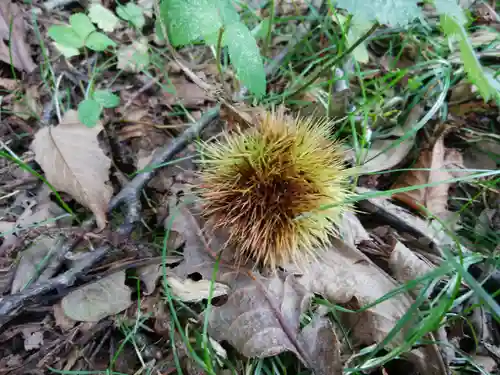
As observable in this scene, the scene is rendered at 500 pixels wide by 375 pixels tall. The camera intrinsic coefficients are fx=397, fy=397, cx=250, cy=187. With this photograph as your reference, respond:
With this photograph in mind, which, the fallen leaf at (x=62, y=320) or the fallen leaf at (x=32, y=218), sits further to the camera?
the fallen leaf at (x=32, y=218)

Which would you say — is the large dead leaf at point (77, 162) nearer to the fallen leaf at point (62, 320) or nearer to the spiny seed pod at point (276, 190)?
the fallen leaf at point (62, 320)

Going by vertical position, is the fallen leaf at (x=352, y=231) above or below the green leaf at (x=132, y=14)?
below

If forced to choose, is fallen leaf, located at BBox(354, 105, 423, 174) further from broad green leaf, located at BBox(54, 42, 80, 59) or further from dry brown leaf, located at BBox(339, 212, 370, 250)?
broad green leaf, located at BBox(54, 42, 80, 59)

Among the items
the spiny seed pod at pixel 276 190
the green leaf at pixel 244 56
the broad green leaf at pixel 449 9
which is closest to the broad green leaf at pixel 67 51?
the green leaf at pixel 244 56

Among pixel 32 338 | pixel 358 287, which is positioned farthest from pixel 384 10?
pixel 32 338

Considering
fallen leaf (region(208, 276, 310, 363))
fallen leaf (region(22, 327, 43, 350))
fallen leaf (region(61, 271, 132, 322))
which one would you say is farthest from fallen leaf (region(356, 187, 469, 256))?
fallen leaf (region(22, 327, 43, 350))
